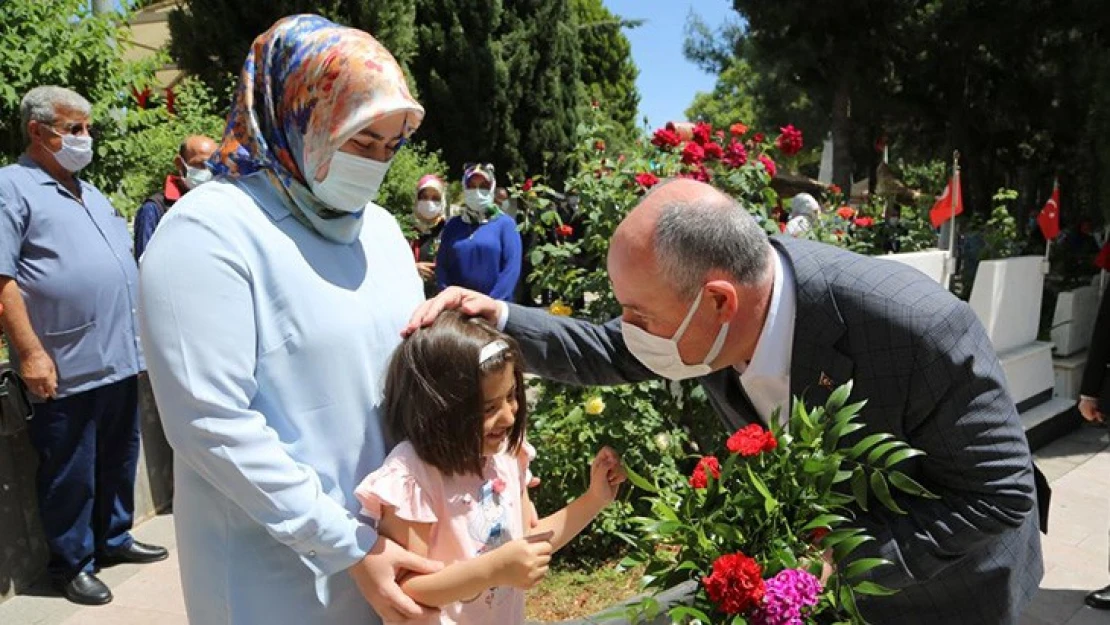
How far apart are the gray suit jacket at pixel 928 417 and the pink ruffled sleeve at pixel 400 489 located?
77 centimetres

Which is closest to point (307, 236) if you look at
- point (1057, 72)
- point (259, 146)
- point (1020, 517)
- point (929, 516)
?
point (259, 146)

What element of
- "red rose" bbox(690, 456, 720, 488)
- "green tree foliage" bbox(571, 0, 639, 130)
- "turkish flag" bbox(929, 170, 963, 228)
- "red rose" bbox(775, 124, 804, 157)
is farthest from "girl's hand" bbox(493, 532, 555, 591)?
"green tree foliage" bbox(571, 0, 639, 130)

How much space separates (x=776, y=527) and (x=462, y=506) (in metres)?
0.67

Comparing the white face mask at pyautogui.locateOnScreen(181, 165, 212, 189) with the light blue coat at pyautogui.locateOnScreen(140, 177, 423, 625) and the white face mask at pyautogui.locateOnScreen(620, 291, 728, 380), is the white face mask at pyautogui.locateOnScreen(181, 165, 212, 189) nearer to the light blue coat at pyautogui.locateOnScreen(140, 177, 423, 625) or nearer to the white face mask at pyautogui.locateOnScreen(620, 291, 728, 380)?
the light blue coat at pyautogui.locateOnScreen(140, 177, 423, 625)

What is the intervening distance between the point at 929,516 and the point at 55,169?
3.46 meters

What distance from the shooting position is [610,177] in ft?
12.8

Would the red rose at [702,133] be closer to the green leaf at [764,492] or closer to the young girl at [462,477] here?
the young girl at [462,477]

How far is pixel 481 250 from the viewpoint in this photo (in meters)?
5.14

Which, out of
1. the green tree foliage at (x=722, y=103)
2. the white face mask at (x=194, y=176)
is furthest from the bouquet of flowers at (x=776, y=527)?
the green tree foliage at (x=722, y=103)

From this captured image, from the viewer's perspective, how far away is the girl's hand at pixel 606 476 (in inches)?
72.8

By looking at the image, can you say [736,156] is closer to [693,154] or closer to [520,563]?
[693,154]

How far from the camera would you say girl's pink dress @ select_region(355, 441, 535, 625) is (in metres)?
1.56

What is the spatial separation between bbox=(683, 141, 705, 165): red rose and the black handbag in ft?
9.33

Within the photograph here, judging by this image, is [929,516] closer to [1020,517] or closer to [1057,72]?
[1020,517]
